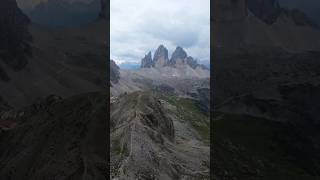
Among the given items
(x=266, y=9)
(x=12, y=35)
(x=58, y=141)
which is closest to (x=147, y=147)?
(x=58, y=141)

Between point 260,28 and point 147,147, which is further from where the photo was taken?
point 147,147

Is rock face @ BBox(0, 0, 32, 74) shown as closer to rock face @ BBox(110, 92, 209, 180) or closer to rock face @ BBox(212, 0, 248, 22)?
rock face @ BBox(110, 92, 209, 180)

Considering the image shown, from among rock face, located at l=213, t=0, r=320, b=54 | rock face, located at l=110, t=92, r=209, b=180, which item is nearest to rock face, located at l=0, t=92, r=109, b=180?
rock face, located at l=110, t=92, r=209, b=180

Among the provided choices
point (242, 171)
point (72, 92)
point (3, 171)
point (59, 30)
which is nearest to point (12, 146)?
point (3, 171)

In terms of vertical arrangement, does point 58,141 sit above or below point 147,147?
above

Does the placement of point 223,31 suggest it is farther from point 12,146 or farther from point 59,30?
point 12,146

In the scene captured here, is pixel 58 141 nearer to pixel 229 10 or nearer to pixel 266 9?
pixel 229 10

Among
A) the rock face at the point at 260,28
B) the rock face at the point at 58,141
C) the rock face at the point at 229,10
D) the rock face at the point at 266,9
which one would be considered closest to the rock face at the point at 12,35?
the rock face at the point at 58,141

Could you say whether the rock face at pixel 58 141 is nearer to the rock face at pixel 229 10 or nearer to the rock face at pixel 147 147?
the rock face at pixel 147 147
